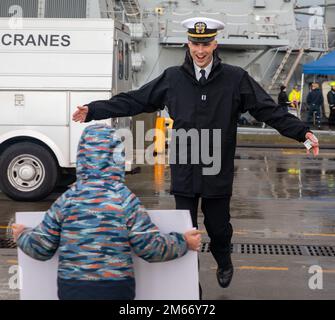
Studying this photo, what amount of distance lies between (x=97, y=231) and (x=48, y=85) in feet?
22.6

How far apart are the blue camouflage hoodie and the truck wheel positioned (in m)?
6.84

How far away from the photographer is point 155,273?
380 centimetres

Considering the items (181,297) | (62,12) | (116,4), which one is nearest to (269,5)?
(116,4)

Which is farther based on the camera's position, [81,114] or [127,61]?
[127,61]

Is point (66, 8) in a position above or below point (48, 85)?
above

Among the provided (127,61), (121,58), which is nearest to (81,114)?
(121,58)

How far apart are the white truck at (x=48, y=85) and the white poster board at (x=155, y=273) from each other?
6.41 metres

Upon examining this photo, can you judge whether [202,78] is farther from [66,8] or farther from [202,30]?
[66,8]

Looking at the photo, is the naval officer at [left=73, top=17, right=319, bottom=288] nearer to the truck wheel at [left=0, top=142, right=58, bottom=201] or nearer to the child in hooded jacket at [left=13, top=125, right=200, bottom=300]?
the child in hooded jacket at [left=13, top=125, right=200, bottom=300]

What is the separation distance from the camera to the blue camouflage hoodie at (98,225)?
346cm

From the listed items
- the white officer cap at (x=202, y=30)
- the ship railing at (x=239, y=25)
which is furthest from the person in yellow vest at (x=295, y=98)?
the white officer cap at (x=202, y=30)

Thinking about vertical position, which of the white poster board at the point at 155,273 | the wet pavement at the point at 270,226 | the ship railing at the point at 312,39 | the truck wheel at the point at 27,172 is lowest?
the wet pavement at the point at 270,226

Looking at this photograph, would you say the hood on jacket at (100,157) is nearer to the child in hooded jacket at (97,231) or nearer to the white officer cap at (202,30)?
the child in hooded jacket at (97,231)

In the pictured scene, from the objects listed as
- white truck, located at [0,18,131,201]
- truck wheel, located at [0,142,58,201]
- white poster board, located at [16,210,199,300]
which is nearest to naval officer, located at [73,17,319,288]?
white poster board, located at [16,210,199,300]
